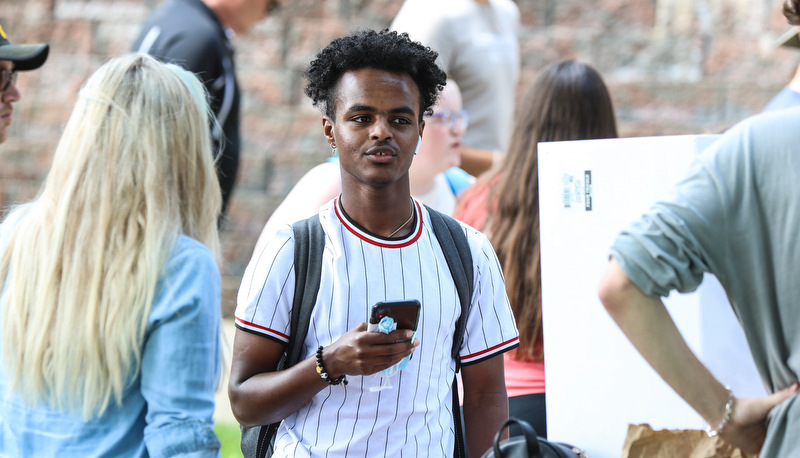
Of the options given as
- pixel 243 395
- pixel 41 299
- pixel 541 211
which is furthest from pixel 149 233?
pixel 541 211

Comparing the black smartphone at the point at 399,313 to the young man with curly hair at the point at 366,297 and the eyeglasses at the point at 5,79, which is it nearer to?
the young man with curly hair at the point at 366,297

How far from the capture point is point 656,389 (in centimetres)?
248

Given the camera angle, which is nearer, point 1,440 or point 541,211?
point 1,440

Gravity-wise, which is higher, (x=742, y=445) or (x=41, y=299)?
(x=41, y=299)

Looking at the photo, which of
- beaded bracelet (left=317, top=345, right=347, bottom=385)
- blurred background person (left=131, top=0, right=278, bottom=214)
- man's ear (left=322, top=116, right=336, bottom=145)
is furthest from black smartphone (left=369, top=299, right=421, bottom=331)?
blurred background person (left=131, top=0, right=278, bottom=214)

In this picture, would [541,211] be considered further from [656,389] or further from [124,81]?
[124,81]

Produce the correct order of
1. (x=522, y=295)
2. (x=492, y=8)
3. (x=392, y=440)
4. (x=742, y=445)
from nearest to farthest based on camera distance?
1. (x=742, y=445)
2. (x=392, y=440)
3. (x=522, y=295)
4. (x=492, y=8)

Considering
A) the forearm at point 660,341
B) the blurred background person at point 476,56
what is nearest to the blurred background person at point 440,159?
the blurred background person at point 476,56

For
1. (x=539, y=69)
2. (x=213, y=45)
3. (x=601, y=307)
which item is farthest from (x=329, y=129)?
(x=539, y=69)

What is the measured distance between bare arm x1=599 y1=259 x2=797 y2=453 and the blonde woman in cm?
92

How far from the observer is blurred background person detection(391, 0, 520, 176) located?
4.52 meters

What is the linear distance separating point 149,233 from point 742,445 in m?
1.43

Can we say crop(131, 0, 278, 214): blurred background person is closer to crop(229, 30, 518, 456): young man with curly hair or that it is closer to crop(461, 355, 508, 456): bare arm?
crop(229, 30, 518, 456): young man with curly hair

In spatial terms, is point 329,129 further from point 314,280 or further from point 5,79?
point 5,79
